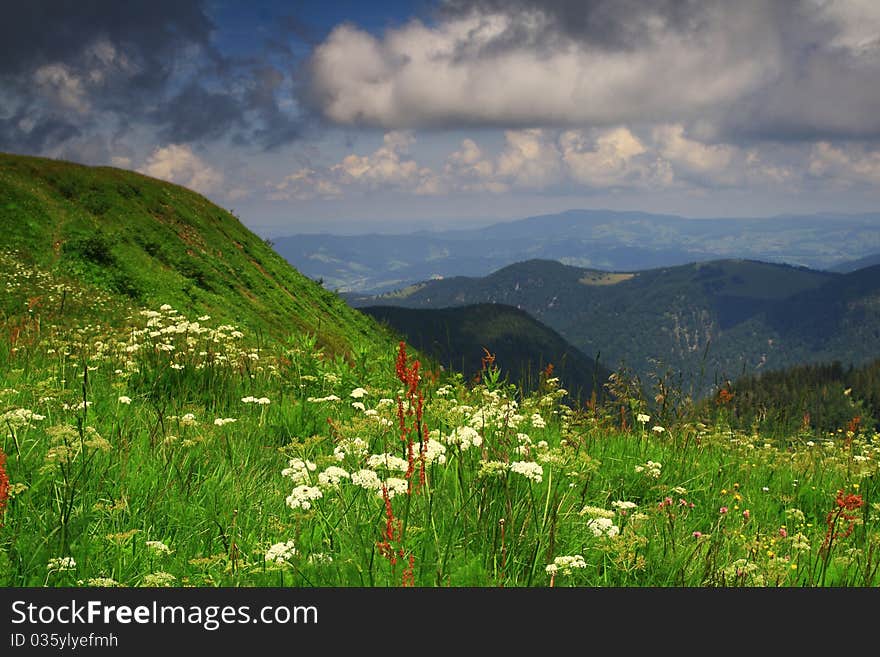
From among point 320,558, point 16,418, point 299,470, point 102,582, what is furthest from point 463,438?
point 16,418

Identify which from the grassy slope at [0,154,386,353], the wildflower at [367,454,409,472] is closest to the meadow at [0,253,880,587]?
the wildflower at [367,454,409,472]

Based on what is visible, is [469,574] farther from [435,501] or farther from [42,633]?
[42,633]

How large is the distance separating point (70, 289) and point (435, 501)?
20.1m

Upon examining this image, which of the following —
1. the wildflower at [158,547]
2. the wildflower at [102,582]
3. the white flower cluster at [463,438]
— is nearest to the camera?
the wildflower at [102,582]

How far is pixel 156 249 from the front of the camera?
3388 cm

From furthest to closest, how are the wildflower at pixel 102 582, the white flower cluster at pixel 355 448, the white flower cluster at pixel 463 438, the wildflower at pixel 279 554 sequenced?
the white flower cluster at pixel 355 448 < the white flower cluster at pixel 463 438 < the wildflower at pixel 279 554 < the wildflower at pixel 102 582

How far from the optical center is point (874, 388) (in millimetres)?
171250

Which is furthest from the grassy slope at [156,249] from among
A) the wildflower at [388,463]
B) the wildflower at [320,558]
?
the wildflower at [320,558]

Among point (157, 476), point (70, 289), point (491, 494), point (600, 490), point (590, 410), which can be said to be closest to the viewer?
point (491, 494)

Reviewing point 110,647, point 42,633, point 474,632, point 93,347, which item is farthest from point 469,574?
point 93,347

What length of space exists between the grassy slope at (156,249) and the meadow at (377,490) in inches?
474

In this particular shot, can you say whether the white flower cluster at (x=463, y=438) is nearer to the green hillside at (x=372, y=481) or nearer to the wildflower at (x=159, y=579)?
the green hillside at (x=372, y=481)

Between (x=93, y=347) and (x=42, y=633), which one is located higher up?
(x=93, y=347)

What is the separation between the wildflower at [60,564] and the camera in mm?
2938
